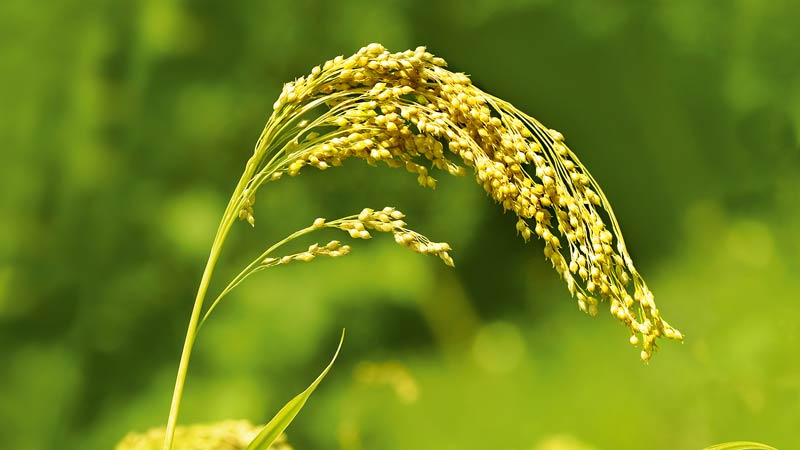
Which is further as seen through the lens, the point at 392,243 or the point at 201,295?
the point at 392,243

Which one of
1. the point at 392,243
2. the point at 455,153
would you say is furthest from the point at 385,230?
the point at 392,243

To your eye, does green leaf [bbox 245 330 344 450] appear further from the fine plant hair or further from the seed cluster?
the seed cluster

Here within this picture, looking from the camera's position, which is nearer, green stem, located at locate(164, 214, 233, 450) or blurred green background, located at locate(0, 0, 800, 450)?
green stem, located at locate(164, 214, 233, 450)

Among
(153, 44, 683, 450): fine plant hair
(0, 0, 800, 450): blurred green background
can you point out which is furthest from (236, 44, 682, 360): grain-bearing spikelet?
(0, 0, 800, 450): blurred green background

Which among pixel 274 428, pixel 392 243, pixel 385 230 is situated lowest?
pixel 274 428

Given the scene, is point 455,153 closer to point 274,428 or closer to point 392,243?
point 392,243

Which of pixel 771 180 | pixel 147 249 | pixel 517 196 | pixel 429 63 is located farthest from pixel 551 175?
pixel 147 249
